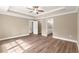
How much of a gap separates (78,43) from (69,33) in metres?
0.39

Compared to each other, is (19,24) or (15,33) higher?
(19,24)

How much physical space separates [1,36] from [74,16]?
264cm

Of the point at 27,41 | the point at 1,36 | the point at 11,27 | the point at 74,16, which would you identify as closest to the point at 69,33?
the point at 74,16

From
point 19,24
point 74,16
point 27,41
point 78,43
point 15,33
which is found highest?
point 74,16

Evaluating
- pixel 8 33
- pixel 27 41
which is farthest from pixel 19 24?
pixel 27 41
